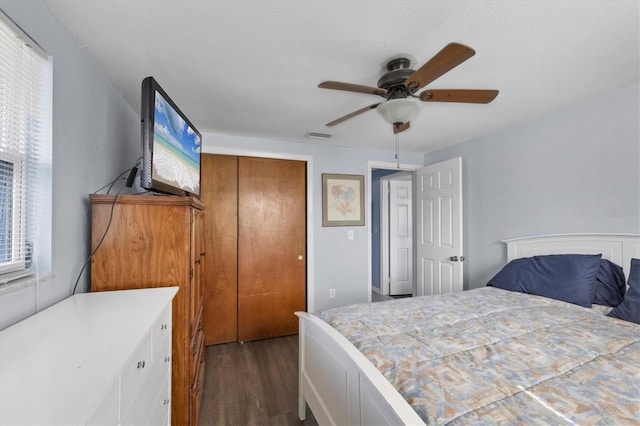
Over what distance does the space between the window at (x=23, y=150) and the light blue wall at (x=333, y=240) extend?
2.05 meters

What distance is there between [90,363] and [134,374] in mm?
173

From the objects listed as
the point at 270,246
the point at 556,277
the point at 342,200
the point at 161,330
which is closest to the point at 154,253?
the point at 161,330

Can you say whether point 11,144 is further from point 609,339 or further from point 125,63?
point 609,339

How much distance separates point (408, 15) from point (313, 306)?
9.50ft

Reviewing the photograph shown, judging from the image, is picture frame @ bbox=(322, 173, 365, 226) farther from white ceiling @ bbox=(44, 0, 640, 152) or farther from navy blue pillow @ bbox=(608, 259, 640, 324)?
navy blue pillow @ bbox=(608, 259, 640, 324)

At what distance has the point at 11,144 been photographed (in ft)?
3.34

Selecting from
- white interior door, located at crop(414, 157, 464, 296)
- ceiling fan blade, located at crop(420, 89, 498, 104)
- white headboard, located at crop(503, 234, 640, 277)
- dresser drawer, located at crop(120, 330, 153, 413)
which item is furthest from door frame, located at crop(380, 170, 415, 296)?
dresser drawer, located at crop(120, 330, 153, 413)

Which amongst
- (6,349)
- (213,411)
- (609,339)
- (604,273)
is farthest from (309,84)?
(604,273)

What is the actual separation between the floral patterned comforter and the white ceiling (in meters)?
1.51

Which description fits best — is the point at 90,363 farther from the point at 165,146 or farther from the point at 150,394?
the point at 165,146

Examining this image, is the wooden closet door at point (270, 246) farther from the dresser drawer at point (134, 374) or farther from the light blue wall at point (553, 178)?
the dresser drawer at point (134, 374)

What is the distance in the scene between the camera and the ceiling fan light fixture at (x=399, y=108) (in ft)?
5.22

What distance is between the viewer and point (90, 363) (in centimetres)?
71

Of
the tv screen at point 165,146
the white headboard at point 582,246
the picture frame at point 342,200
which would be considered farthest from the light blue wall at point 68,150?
the white headboard at point 582,246
